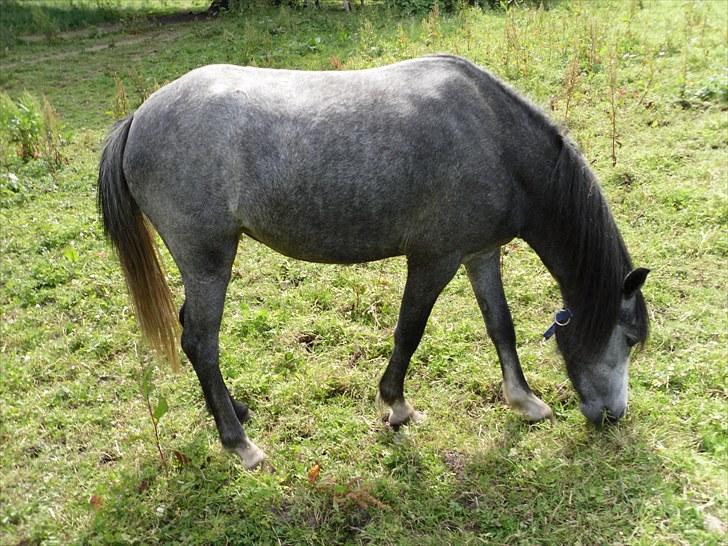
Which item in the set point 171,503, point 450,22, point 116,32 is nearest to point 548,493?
point 171,503

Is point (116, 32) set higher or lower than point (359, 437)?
higher

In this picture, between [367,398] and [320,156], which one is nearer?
[320,156]

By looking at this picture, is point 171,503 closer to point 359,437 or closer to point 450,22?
point 359,437

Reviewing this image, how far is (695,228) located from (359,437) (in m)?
3.24

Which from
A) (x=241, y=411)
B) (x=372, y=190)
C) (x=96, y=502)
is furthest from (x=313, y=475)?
(x=372, y=190)

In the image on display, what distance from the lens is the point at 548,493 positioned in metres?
3.09

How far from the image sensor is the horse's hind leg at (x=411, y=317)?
3.25 meters

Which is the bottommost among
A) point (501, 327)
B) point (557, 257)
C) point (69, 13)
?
point (501, 327)

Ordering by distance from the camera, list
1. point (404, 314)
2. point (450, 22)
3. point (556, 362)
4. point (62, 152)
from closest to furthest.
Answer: point (404, 314) < point (556, 362) < point (62, 152) < point (450, 22)

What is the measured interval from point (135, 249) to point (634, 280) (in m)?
2.62

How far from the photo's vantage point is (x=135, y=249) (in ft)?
11.1

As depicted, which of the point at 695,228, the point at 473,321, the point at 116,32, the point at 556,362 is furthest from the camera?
the point at 116,32

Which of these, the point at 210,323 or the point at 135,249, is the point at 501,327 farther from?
the point at 135,249

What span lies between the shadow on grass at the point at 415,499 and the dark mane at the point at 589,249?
633 millimetres
